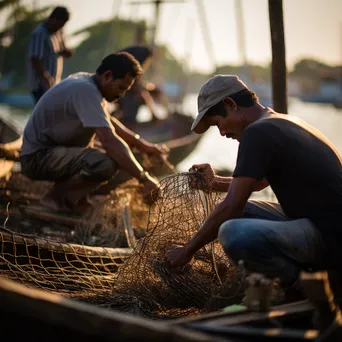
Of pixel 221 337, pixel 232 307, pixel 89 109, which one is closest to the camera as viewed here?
pixel 221 337

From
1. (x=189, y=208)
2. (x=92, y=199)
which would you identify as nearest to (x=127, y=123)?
(x=92, y=199)

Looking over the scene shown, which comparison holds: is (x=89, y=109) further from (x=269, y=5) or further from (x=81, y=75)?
(x=269, y=5)

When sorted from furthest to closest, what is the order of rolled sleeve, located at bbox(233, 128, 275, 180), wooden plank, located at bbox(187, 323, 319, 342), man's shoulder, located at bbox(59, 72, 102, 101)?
man's shoulder, located at bbox(59, 72, 102, 101) → rolled sleeve, located at bbox(233, 128, 275, 180) → wooden plank, located at bbox(187, 323, 319, 342)

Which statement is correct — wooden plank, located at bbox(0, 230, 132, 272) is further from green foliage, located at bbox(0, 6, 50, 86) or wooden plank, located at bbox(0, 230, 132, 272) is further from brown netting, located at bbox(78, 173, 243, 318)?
green foliage, located at bbox(0, 6, 50, 86)

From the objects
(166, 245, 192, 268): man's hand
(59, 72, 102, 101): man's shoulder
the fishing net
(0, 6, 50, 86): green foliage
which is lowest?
(0, 6, 50, 86): green foliage

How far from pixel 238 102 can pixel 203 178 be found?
0.69 meters

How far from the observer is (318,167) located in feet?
12.6

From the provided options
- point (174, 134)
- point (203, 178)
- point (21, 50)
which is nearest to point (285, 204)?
point (203, 178)

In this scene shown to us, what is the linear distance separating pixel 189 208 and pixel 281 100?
2.82 meters

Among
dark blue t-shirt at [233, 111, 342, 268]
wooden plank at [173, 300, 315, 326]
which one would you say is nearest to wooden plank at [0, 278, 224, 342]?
wooden plank at [173, 300, 315, 326]

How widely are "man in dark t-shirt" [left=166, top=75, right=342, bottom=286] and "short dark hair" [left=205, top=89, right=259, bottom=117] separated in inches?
8.2

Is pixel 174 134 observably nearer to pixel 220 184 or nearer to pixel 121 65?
pixel 121 65

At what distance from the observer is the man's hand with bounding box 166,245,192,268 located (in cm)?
406

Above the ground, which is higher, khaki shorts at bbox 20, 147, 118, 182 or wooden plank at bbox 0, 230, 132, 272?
khaki shorts at bbox 20, 147, 118, 182
